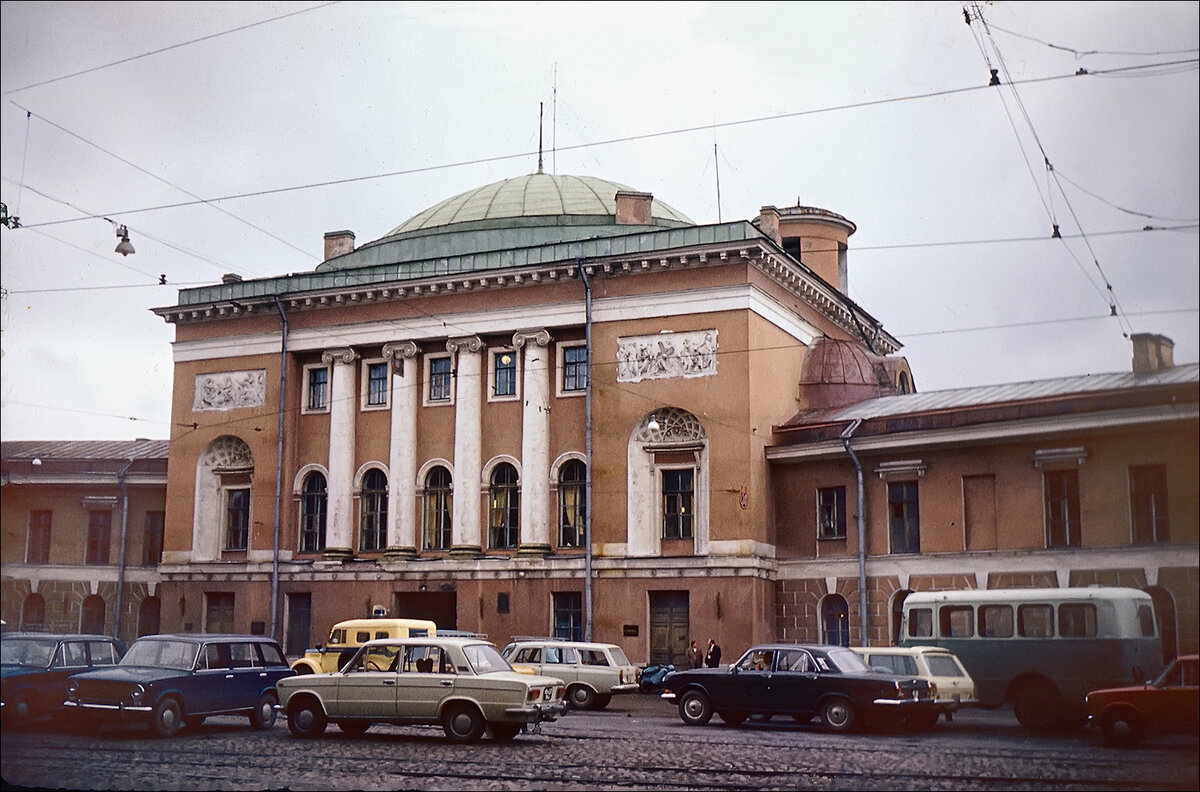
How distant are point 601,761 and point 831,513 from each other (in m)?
17.9

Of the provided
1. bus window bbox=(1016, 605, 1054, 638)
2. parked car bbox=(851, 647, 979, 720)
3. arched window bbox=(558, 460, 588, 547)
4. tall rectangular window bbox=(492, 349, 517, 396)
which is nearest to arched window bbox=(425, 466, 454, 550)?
tall rectangular window bbox=(492, 349, 517, 396)

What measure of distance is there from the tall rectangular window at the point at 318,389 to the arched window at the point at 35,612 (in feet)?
35.2

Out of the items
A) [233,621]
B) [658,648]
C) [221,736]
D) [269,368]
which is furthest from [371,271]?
[221,736]

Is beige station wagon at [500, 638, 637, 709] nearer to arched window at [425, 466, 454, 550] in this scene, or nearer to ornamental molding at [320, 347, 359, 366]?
arched window at [425, 466, 454, 550]

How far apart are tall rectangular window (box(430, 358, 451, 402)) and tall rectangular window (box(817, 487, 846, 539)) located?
1165 centimetres

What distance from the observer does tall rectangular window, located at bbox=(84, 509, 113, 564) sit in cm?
4178

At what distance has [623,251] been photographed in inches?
1420

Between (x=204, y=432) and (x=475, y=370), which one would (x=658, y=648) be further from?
(x=204, y=432)

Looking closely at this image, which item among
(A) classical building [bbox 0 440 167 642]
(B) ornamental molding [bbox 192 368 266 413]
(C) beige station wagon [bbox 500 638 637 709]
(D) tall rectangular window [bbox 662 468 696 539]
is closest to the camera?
(C) beige station wagon [bbox 500 638 637 709]

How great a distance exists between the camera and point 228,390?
4147cm

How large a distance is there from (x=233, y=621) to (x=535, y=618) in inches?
418

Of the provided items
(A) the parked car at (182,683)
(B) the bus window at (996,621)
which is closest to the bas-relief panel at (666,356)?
(B) the bus window at (996,621)

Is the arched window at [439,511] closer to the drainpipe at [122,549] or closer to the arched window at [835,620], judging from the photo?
the drainpipe at [122,549]

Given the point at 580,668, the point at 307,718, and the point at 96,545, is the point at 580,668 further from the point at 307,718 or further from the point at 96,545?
the point at 96,545
